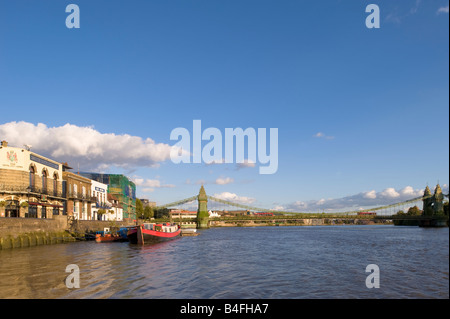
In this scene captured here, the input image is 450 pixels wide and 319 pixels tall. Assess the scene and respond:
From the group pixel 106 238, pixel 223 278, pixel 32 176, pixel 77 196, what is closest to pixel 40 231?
pixel 106 238

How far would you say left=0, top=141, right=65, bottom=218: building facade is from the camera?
47.7 metres

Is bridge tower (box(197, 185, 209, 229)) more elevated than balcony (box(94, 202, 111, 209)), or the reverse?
balcony (box(94, 202, 111, 209))

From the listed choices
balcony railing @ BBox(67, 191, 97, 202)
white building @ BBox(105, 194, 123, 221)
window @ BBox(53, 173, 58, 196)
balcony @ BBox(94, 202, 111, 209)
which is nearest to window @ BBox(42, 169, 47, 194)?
window @ BBox(53, 173, 58, 196)

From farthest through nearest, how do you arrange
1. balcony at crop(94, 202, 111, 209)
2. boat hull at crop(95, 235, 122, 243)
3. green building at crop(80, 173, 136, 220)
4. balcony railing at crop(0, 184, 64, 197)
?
green building at crop(80, 173, 136, 220), balcony at crop(94, 202, 111, 209), boat hull at crop(95, 235, 122, 243), balcony railing at crop(0, 184, 64, 197)

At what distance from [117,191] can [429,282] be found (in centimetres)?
9582

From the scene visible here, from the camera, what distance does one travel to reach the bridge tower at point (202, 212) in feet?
513

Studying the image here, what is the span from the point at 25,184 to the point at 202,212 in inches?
4710

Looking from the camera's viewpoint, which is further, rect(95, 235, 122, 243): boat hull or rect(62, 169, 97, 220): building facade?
rect(62, 169, 97, 220): building facade

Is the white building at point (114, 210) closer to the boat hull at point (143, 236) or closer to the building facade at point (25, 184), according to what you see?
the building facade at point (25, 184)

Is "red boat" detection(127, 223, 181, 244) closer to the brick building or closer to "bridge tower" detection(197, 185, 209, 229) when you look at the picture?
the brick building

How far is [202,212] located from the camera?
166 metres

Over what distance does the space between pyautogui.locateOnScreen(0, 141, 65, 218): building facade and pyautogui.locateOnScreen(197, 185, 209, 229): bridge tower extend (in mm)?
102862
